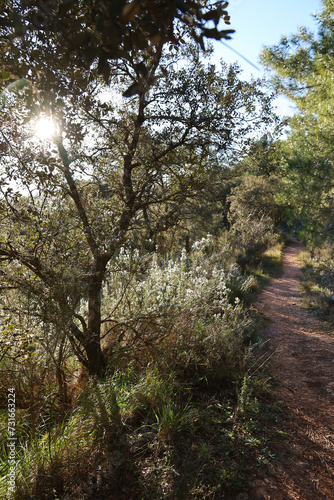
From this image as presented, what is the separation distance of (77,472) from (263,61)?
479 inches

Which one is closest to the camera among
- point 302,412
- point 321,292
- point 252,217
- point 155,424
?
point 155,424

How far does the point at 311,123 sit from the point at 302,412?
27.4ft

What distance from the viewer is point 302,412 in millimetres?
3213

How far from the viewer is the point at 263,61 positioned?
1018 centimetres

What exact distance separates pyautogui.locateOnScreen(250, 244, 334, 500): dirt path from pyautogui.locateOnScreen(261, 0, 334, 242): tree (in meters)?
3.45

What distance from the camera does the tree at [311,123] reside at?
770 centimetres

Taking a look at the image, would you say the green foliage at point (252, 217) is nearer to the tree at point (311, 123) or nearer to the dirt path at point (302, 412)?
the tree at point (311, 123)

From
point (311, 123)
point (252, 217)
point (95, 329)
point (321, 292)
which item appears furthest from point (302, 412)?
point (252, 217)

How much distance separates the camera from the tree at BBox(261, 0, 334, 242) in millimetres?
7700

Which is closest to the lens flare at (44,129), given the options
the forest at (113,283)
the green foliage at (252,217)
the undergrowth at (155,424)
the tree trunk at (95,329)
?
the forest at (113,283)

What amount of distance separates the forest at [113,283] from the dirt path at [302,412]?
174 millimetres

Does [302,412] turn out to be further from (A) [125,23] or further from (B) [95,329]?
(A) [125,23]

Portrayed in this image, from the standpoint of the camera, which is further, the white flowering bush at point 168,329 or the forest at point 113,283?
the white flowering bush at point 168,329

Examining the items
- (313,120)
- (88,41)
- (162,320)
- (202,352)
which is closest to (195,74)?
(88,41)
